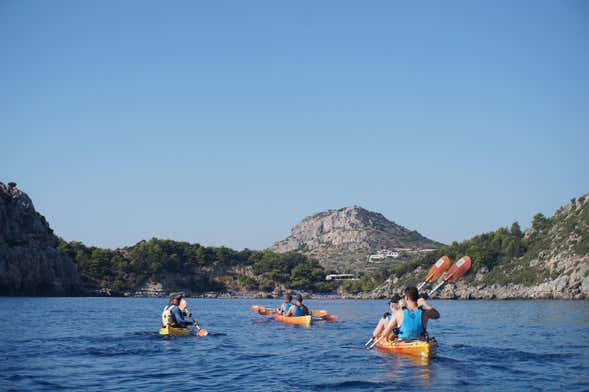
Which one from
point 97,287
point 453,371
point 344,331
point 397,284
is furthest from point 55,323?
point 397,284

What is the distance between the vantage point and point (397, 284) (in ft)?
573

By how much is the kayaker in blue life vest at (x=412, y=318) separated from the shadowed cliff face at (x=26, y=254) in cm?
9436

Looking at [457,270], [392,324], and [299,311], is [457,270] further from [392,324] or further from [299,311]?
[299,311]

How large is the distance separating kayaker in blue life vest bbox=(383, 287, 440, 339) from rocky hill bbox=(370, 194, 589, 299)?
4211 inches

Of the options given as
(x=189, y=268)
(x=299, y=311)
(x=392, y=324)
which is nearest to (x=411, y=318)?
(x=392, y=324)

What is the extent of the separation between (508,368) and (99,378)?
1178 centimetres

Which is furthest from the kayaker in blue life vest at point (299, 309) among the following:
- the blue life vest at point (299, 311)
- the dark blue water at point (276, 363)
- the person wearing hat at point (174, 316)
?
the person wearing hat at point (174, 316)

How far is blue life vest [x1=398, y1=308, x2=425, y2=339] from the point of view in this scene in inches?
796

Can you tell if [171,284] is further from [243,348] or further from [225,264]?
[243,348]

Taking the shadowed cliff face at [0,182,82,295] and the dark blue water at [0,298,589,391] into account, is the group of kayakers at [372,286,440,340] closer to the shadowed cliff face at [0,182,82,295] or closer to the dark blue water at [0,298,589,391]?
the dark blue water at [0,298,589,391]

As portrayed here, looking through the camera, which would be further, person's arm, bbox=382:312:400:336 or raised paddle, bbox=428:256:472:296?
raised paddle, bbox=428:256:472:296

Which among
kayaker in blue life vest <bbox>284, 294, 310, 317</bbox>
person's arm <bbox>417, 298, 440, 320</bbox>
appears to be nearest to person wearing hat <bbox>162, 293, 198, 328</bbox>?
kayaker in blue life vest <bbox>284, 294, 310, 317</bbox>

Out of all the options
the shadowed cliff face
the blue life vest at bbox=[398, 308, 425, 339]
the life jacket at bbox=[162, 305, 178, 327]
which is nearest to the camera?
the blue life vest at bbox=[398, 308, 425, 339]

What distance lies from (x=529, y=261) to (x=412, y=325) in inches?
5370
